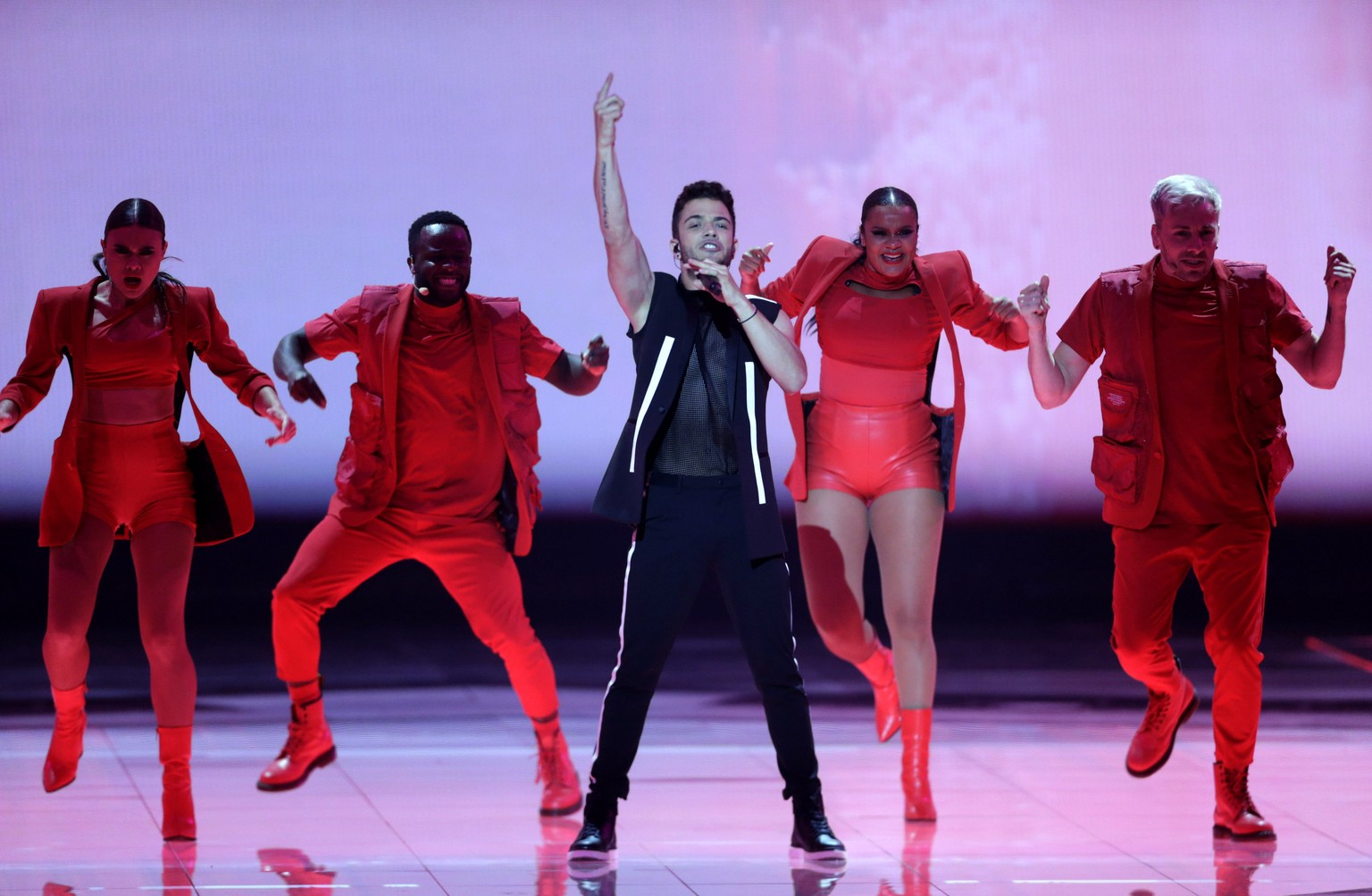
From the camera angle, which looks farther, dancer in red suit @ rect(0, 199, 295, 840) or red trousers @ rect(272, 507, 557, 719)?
red trousers @ rect(272, 507, 557, 719)

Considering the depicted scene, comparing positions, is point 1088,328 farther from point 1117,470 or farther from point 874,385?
point 874,385

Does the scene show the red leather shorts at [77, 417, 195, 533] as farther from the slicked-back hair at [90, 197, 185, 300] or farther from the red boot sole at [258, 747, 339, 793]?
the red boot sole at [258, 747, 339, 793]

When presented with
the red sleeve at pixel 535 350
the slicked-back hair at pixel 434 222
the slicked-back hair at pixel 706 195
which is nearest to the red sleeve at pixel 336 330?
the slicked-back hair at pixel 434 222

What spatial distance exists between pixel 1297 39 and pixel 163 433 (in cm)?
502

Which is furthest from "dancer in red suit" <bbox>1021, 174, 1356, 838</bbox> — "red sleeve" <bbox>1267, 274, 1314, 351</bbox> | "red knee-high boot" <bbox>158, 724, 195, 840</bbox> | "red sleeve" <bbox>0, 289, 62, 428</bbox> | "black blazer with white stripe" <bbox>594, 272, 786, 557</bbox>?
"red sleeve" <bbox>0, 289, 62, 428</bbox>

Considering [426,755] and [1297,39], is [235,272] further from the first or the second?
[1297,39]

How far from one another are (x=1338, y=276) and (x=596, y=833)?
2.27 metres

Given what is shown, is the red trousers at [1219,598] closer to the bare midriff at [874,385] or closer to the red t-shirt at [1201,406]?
the red t-shirt at [1201,406]

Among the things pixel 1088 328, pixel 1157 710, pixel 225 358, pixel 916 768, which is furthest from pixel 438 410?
pixel 1157 710

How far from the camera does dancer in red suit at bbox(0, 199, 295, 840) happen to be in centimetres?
450

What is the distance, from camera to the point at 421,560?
193 inches

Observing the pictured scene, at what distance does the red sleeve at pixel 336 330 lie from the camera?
4.93 metres

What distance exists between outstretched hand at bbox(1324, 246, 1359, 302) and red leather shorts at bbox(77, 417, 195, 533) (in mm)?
2916

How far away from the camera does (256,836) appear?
15.0 feet
